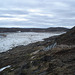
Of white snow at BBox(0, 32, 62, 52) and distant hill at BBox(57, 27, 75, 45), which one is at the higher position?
distant hill at BBox(57, 27, 75, 45)

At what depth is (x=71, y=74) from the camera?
27.1 feet

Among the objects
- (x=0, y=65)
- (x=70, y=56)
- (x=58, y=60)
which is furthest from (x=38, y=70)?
(x=0, y=65)

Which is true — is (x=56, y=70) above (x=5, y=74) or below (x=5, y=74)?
above

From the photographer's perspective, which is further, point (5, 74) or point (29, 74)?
point (5, 74)

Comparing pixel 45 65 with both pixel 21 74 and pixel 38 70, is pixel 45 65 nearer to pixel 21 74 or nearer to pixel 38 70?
pixel 38 70

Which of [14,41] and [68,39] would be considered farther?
[14,41]

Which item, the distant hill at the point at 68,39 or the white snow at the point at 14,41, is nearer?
the distant hill at the point at 68,39

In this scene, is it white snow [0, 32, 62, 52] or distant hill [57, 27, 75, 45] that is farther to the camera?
white snow [0, 32, 62, 52]

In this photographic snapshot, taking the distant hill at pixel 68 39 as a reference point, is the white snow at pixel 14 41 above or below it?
below

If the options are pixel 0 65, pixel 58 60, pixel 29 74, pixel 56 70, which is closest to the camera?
pixel 56 70

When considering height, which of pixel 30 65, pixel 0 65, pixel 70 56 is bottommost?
pixel 0 65

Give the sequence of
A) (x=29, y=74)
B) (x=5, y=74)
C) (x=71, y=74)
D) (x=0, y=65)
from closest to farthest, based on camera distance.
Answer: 1. (x=71, y=74)
2. (x=29, y=74)
3. (x=5, y=74)
4. (x=0, y=65)

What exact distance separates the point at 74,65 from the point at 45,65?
2.09 metres

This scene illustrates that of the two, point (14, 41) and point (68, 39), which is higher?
point (68, 39)
